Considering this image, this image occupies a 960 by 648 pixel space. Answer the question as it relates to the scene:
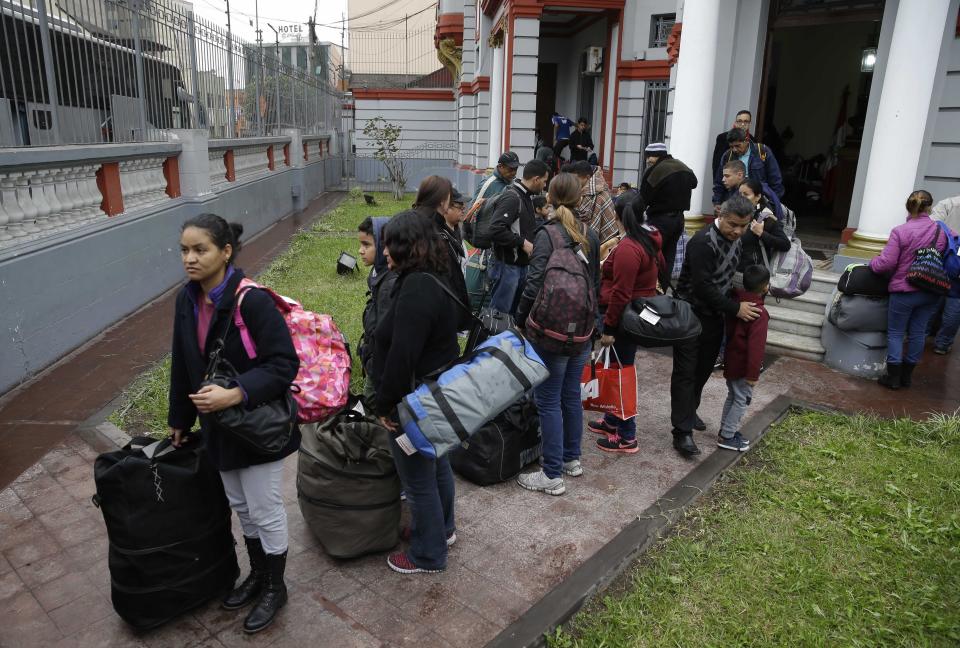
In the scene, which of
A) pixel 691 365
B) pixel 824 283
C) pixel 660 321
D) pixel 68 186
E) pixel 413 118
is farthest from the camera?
pixel 413 118

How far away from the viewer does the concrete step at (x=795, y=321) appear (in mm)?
7203

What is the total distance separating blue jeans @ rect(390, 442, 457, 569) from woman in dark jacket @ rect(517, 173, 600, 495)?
0.88 m

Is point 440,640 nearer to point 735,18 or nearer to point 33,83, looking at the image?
point 33,83

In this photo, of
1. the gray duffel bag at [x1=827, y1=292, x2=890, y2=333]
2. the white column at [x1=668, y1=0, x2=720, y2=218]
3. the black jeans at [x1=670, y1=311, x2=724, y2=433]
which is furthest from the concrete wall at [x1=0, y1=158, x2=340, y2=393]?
the gray duffel bag at [x1=827, y1=292, x2=890, y2=333]

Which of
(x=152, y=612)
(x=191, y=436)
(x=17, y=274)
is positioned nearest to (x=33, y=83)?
(x=17, y=274)

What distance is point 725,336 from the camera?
4812mm

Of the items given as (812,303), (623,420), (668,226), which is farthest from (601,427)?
(812,303)

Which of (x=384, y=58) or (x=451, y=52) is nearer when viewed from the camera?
(x=451, y=52)

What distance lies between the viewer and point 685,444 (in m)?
4.80

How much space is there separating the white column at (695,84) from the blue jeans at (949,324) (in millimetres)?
2943

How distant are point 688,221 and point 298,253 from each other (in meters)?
6.44

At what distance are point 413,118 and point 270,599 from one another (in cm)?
2747

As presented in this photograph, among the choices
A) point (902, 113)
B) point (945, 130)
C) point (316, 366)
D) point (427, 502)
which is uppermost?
point (902, 113)

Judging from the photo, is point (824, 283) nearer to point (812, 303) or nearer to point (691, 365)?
point (812, 303)
